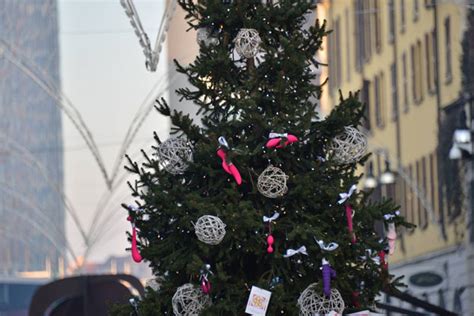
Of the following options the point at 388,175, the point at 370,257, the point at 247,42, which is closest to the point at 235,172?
the point at 247,42

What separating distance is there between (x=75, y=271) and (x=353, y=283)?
17.9 feet

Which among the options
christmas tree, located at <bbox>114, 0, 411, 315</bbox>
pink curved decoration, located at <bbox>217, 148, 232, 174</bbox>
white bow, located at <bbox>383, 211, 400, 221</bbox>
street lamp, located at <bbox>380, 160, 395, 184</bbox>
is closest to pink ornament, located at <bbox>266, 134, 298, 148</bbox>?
christmas tree, located at <bbox>114, 0, 411, 315</bbox>

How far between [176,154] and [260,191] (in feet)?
1.77

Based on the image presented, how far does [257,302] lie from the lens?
6.31m

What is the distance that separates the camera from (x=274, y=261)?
21.4ft

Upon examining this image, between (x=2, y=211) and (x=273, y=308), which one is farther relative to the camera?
(x=2, y=211)

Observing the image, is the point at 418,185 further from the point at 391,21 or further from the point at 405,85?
the point at 391,21

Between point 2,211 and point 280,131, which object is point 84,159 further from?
point 280,131

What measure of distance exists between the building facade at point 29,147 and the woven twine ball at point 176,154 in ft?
17.7

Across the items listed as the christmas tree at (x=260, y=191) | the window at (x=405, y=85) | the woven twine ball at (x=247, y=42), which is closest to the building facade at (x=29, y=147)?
the window at (x=405, y=85)

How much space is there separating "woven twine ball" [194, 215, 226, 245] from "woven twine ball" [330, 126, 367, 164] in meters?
0.79

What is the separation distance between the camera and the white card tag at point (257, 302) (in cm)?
629

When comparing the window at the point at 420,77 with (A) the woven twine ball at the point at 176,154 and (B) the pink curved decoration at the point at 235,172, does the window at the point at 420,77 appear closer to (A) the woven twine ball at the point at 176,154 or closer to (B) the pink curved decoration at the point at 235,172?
(A) the woven twine ball at the point at 176,154

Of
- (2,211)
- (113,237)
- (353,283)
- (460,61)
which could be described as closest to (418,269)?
(460,61)
